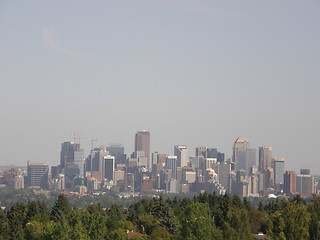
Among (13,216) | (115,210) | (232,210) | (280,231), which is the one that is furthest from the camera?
(115,210)

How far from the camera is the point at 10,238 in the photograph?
73.9m

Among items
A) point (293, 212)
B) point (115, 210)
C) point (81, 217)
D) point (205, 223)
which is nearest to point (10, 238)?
point (81, 217)

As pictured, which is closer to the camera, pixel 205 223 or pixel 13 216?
pixel 205 223

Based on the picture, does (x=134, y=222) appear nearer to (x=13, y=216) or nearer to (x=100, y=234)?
(x=13, y=216)

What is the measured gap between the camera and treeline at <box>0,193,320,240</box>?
68.7 m

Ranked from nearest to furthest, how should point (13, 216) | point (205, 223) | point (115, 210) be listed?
1. point (205, 223)
2. point (13, 216)
3. point (115, 210)

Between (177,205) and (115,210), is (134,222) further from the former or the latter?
(177,205)

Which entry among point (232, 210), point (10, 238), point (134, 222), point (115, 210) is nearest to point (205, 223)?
point (10, 238)

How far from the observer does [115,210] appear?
10612 cm

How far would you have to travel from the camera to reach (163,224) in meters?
89.0

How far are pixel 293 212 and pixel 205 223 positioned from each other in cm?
1036

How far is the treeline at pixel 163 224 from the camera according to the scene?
68.7 meters

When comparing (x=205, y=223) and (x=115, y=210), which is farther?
(x=115, y=210)

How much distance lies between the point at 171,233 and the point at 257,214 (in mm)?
Answer: 15675
